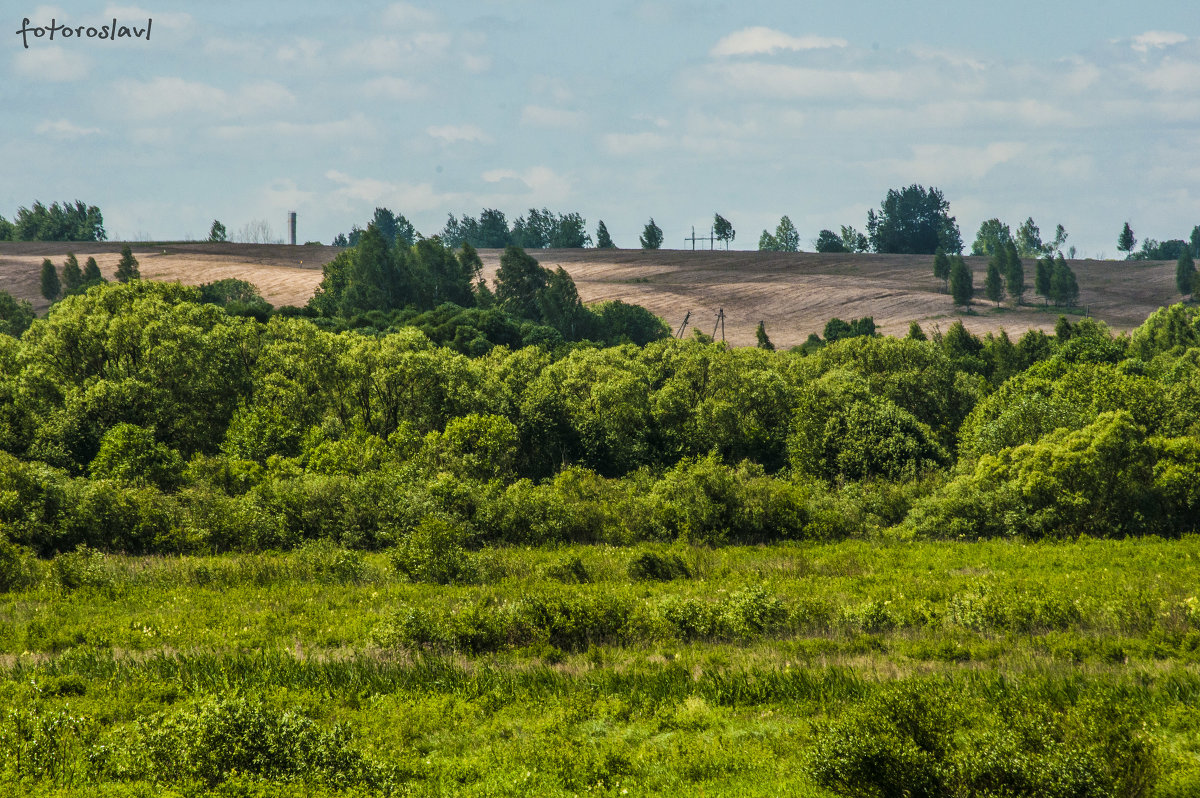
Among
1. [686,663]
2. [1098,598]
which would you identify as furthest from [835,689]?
[1098,598]

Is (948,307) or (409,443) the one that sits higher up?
(948,307)

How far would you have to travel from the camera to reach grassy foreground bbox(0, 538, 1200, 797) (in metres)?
19.2

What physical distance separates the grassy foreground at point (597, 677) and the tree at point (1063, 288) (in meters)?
113

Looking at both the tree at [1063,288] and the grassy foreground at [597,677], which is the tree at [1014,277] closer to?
Answer: the tree at [1063,288]

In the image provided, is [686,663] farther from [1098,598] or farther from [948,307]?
[948,307]

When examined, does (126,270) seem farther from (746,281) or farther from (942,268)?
(942,268)

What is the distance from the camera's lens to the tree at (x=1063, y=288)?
14488 cm

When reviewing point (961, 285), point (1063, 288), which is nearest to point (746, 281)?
point (961, 285)

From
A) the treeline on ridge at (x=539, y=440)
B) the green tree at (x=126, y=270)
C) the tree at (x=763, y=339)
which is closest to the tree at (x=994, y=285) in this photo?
the tree at (x=763, y=339)

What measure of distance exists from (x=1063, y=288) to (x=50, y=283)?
156m

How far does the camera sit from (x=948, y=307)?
143 m

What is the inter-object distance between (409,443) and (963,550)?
3842 cm

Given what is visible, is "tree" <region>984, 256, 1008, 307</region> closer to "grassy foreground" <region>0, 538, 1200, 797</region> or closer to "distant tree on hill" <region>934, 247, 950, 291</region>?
"distant tree on hill" <region>934, 247, 950, 291</region>

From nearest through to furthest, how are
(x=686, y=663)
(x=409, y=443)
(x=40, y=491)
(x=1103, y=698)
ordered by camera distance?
1. (x=1103, y=698)
2. (x=686, y=663)
3. (x=40, y=491)
4. (x=409, y=443)
